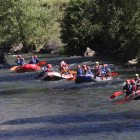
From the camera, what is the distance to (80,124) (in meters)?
13.4

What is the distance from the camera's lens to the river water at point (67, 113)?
40.4 ft

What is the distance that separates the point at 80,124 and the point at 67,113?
1.88 m

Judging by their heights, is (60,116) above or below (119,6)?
below

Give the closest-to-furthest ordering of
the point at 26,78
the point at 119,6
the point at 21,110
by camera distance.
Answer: the point at 21,110, the point at 26,78, the point at 119,6

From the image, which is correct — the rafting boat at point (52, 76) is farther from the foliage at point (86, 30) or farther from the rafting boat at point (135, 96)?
the foliage at point (86, 30)

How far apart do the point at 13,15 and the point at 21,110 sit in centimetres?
3469

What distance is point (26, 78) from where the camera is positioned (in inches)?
1097

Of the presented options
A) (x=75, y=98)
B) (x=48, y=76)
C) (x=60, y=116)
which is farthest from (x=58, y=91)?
(x=60, y=116)

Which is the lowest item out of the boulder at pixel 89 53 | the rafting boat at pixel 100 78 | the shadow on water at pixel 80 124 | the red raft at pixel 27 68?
the shadow on water at pixel 80 124

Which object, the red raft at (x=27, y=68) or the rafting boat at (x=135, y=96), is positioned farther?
the red raft at (x=27, y=68)

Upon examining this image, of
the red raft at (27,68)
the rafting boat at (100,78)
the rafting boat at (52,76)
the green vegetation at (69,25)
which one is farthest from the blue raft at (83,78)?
the green vegetation at (69,25)

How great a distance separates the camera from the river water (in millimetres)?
12305

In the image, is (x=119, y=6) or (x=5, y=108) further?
(x=119, y=6)

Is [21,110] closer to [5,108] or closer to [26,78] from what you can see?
[5,108]
